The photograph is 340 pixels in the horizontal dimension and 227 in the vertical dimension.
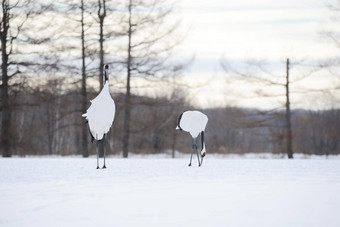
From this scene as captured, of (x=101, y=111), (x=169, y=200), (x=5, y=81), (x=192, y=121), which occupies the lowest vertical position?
(x=169, y=200)

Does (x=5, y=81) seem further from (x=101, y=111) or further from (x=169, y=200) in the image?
(x=169, y=200)

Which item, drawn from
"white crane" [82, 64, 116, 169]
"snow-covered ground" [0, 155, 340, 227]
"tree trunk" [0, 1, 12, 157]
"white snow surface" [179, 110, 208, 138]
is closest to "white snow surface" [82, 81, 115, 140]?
"white crane" [82, 64, 116, 169]

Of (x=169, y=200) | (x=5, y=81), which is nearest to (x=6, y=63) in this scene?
(x=5, y=81)

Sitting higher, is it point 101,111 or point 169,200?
point 101,111

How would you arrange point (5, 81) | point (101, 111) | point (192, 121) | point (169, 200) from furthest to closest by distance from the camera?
1. point (5, 81)
2. point (192, 121)
3. point (101, 111)
4. point (169, 200)

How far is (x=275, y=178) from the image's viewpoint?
29.9ft

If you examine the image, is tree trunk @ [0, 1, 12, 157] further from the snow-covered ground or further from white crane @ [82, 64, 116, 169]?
the snow-covered ground

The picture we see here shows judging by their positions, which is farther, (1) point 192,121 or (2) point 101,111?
(1) point 192,121

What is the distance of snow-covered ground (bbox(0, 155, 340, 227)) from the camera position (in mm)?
5422

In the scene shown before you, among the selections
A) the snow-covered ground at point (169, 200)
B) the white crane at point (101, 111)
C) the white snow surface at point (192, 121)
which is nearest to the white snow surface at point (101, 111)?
the white crane at point (101, 111)

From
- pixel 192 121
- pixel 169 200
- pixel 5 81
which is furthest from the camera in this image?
pixel 5 81

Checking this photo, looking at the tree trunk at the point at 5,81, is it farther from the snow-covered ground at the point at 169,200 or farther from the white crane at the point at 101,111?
the snow-covered ground at the point at 169,200

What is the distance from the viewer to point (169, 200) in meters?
6.45

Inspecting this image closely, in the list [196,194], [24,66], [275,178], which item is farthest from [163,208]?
[24,66]
